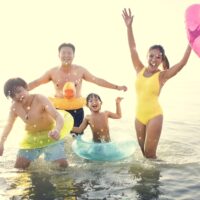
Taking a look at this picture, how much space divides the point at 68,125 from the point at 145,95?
1.37 meters

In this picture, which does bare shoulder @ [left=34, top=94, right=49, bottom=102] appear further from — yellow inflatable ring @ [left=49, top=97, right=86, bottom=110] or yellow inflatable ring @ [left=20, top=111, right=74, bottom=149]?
yellow inflatable ring @ [left=49, top=97, right=86, bottom=110]

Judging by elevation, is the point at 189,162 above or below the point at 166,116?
below

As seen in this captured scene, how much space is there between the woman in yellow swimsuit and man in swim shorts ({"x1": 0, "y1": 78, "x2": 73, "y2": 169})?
1375 mm

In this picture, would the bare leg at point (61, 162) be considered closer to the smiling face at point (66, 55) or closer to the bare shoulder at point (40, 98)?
the bare shoulder at point (40, 98)

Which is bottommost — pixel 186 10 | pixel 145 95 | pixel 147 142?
pixel 147 142

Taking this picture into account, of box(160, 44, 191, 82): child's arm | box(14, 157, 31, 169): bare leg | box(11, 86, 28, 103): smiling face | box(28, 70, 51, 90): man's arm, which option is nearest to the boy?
box(28, 70, 51, 90): man's arm

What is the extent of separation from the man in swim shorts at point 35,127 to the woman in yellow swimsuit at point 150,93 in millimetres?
1375

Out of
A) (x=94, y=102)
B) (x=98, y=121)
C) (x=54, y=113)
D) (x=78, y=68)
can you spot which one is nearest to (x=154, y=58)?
(x=94, y=102)

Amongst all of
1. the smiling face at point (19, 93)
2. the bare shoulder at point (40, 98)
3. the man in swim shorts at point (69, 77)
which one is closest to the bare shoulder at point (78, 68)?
the man in swim shorts at point (69, 77)

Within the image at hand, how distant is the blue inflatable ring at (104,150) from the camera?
6699 millimetres

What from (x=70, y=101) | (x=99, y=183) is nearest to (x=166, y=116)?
(x=70, y=101)

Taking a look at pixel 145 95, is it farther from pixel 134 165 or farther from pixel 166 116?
pixel 166 116

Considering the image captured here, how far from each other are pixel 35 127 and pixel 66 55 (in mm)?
2085

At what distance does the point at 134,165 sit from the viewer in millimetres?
6816
